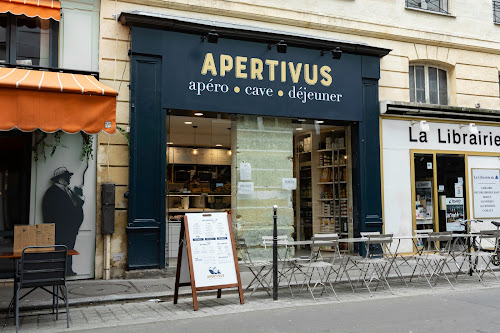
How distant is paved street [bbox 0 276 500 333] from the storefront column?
2634 millimetres

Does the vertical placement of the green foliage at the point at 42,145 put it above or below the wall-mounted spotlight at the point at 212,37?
below

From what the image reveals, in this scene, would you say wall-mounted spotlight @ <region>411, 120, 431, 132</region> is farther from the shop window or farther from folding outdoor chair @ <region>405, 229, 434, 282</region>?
folding outdoor chair @ <region>405, 229, 434, 282</region>

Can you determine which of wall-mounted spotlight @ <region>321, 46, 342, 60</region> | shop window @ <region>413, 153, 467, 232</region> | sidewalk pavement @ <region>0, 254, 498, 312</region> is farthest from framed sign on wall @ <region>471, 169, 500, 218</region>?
wall-mounted spotlight @ <region>321, 46, 342, 60</region>

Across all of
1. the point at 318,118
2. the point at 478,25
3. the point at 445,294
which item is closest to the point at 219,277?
the point at 445,294

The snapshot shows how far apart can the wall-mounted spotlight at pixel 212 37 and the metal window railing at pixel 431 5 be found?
5940 mm

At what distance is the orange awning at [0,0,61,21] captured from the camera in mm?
9164

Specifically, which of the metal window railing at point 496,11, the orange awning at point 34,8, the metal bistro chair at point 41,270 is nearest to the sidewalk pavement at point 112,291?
the metal bistro chair at point 41,270

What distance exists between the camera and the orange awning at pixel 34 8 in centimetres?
916

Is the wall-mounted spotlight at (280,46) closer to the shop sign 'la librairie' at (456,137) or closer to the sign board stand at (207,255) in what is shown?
the shop sign 'la librairie' at (456,137)

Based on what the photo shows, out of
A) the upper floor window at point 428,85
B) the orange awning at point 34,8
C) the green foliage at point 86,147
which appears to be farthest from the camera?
the upper floor window at point 428,85

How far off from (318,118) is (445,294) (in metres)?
4.94

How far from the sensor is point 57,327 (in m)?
6.38

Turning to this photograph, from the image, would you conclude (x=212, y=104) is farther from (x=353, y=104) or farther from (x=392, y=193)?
(x=392, y=193)

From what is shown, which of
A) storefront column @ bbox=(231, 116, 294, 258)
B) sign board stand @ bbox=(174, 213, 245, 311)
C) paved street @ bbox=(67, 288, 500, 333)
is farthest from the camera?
storefront column @ bbox=(231, 116, 294, 258)
